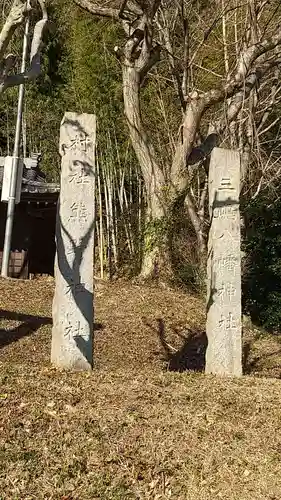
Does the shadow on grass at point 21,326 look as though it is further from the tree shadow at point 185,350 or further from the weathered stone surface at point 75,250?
the weathered stone surface at point 75,250

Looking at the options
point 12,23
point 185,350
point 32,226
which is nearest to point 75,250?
point 12,23

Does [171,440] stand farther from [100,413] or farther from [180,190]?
[180,190]

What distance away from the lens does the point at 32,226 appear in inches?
564

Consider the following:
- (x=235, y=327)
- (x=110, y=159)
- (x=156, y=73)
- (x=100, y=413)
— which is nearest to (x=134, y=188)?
(x=110, y=159)

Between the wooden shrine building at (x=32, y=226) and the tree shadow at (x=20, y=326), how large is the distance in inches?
179

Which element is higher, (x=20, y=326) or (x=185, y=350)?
(x=20, y=326)

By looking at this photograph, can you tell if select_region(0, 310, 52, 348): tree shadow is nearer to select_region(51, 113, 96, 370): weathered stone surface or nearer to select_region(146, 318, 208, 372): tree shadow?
select_region(146, 318, 208, 372): tree shadow

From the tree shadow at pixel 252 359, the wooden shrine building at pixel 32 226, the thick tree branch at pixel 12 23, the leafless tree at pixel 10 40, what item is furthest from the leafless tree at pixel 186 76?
the thick tree branch at pixel 12 23

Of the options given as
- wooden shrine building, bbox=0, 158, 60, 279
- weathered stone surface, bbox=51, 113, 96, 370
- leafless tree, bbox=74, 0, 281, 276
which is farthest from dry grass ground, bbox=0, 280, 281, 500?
wooden shrine building, bbox=0, 158, 60, 279

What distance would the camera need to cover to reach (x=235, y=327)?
19.0 feet

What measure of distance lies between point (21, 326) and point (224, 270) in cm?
352

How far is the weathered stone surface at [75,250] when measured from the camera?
5.35 m

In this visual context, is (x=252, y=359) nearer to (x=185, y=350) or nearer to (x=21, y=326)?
(x=185, y=350)

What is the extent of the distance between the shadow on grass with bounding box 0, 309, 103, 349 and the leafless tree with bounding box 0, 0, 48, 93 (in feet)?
12.6
